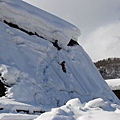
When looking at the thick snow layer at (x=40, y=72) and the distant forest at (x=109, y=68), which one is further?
the distant forest at (x=109, y=68)

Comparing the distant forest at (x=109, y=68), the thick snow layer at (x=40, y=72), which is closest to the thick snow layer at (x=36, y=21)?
the thick snow layer at (x=40, y=72)

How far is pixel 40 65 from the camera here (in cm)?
1120

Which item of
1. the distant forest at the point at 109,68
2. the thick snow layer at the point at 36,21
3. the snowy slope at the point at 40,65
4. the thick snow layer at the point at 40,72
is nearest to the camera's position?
the snowy slope at the point at 40,65

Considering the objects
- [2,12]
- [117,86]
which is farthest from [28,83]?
[117,86]

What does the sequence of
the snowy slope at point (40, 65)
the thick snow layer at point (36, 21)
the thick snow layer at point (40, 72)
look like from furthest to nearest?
1. the thick snow layer at point (36, 21)
2. the thick snow layer at point (40, 72)
3. the snowy slope at point (40, 65)

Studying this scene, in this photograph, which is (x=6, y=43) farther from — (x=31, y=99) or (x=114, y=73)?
(x=114, y=73)

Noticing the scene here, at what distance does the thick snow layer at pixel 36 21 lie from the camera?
38.8ft

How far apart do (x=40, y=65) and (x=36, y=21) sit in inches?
85.5

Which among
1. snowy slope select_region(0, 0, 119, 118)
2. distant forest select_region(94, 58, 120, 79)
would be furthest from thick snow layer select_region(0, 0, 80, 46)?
distant forest select_region(94, 58, 120, 79)

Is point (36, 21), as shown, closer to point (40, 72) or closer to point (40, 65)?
point (40, 65)

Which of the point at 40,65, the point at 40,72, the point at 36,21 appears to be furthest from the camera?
the point at 36,21

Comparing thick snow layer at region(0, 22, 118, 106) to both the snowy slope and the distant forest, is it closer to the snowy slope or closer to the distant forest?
the snowy slope

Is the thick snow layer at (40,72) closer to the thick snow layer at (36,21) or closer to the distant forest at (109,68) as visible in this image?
the thick snow layer at (36,21)

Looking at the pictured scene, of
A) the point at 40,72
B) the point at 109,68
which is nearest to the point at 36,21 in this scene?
the point at 40,72
